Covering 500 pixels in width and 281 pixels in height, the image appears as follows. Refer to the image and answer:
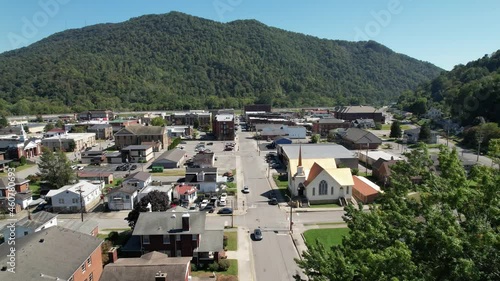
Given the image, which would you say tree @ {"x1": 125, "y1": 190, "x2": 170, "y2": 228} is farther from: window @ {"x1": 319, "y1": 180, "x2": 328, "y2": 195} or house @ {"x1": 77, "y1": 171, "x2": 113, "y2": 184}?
house @ {"x1": 77, "y1": 171, "x2": 113, "y2": 184}

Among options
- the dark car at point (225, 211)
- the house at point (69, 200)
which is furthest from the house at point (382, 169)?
the house at point (69, 200)

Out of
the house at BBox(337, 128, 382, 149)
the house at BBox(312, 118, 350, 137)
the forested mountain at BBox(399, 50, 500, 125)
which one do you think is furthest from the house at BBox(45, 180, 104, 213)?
the forested mountain at BBox(399, 50, 500, 125)

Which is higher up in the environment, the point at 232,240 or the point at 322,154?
the point at 322,154

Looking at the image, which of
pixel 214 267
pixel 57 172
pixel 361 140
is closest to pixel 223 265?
pixel 214 267

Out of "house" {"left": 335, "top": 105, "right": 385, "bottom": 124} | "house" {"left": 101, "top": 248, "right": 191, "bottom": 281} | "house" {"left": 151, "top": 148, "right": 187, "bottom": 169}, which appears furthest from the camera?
"house" {"left": 335, "top": 105, "right": 385, "bottom": 124}

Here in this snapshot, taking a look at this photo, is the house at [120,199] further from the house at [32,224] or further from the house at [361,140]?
the house at [361,140]

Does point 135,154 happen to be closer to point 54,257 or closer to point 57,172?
point 57,172

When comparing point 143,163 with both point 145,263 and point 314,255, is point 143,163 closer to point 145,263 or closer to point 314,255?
point 145,263
